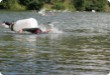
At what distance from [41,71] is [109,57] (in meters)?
5.63

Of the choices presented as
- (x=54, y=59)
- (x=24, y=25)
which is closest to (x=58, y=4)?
(x=24, y=25)

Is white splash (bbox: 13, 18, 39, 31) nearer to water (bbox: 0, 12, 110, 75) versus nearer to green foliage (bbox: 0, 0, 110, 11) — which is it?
water (bbox: 0, 12, 110, 75)

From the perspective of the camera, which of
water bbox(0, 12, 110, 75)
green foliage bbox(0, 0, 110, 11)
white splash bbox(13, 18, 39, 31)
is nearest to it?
water bbox(0, 12, 110, 75)

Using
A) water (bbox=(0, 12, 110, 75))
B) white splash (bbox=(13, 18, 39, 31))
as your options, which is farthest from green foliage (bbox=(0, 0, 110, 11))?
water (bbox=(0, 12, 110, 75))

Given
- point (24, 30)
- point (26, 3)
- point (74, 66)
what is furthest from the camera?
point (26, 3)

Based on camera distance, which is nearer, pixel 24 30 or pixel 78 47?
pixel 78 47

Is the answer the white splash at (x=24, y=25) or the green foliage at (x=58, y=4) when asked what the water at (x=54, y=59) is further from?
the green foliage at (x=58, y=4)

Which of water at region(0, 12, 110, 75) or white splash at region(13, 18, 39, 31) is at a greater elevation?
water at region(0, 12, 110, 75)

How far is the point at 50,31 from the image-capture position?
44938 mm

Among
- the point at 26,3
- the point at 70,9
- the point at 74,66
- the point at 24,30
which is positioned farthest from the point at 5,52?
the point at 70,9

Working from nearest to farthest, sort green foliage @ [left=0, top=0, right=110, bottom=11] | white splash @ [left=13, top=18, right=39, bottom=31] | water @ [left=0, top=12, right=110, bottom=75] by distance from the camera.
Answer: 1. water @ [left=0, top=12, right=110, bottom=75]
2. white splash @ [left=13, top=18, right=39, bottom=31]
3. green foliage @ [left=0, top=0, right=110, bottom=11]

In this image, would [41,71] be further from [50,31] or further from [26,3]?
[26,3]

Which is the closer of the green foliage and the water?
the water

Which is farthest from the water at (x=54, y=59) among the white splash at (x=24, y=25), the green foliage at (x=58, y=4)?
the green foliage at (x=58, y=4)
